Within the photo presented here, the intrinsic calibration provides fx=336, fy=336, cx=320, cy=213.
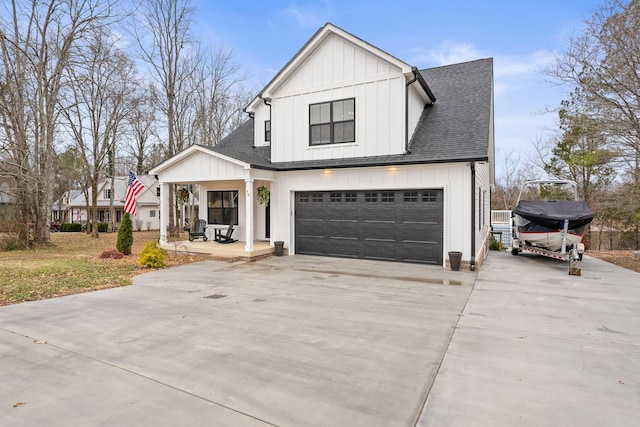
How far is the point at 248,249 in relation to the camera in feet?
36.7

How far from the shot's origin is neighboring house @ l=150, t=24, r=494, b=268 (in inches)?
386

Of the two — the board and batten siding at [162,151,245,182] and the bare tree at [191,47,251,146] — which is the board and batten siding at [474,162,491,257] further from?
the bare tree at [191,47,251,146]

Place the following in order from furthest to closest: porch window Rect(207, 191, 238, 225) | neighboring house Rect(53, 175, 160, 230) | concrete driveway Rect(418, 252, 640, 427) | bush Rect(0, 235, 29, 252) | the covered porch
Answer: neighboring house Rect(53, 175, 160, 230), porch window Rect(207, 191, 238, 225), bush Rect(0, 235, 29, 252), the covered porch, concrete driveway Rect(418, 252, 640, 427)

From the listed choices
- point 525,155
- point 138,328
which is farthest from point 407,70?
point 525,155

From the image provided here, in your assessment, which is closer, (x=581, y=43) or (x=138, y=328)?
(x=138, y=328)

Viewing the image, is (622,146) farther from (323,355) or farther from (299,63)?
(323,355)

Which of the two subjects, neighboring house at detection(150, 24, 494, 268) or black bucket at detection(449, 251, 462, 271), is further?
neighboring house at detection(150, 24, 494, 268)

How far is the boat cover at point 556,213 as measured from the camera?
387 inches

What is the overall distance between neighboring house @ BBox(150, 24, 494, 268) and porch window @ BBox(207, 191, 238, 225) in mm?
2180

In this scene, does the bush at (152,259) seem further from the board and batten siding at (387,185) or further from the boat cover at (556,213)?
the boat cover at (556,213)

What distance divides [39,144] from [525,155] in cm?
3404

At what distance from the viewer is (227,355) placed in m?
3.91

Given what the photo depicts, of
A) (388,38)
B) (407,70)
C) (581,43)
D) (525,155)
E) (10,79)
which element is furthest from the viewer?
(525,155)

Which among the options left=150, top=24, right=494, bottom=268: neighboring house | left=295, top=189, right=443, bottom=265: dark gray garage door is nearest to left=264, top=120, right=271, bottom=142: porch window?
left=150, top=24, right=494, bottom=268: neighboring house
